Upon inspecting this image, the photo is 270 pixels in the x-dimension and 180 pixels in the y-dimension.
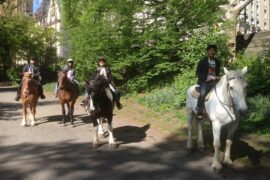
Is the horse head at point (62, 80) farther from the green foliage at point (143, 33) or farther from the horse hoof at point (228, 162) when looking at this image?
the horse hoof at point (228, 162)

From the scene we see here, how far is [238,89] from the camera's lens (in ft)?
28.0

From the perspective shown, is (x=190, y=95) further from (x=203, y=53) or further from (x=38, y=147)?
(x=203, y=53)

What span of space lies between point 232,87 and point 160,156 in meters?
2.95

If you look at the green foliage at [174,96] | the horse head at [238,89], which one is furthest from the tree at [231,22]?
the horse head at [238,89]

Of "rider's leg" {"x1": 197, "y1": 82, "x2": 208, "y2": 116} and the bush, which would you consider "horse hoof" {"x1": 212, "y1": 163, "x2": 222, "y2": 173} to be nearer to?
"rider's leg" {"x1": 197, "y1": 82, "x2": 208, "y2": 116}

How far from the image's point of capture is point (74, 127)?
1540 centimetres

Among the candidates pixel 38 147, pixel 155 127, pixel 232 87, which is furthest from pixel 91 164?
pixel 155 127

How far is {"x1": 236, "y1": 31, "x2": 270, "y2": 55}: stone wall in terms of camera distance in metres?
22.2

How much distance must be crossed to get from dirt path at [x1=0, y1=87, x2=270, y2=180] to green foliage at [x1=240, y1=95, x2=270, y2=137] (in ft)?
5.31

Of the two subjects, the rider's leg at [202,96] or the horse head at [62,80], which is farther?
the horse head at [62,80]

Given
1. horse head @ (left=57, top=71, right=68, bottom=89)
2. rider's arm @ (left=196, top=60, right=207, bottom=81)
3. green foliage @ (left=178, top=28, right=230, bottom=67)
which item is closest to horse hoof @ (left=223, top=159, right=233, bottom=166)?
rider's arm @ (left=196, top=60, right=207, bottom=81)

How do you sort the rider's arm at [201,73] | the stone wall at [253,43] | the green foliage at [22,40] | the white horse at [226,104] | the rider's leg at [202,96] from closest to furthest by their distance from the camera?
the white horse at [226,104]
the rider's leg at [202,96]
the rider's arm at [201,73]
the stone wall at [253,43]
the green foliage at [22,40]

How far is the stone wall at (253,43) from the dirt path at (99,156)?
30.5 feet

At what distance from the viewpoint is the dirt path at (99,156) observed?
9117mm
